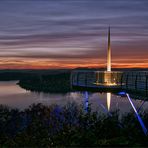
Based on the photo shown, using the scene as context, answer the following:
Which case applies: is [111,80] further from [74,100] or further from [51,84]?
[51,84]

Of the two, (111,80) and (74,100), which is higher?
(111,80)

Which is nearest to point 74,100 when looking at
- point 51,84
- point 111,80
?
point 111,80

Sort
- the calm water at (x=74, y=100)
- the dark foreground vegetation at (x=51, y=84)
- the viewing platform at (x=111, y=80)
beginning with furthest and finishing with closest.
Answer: the dark foreground vegetation at (x=51, y=84)
the calm water at (x=74, y=100)
the viewing platform at (x=111, y=80)

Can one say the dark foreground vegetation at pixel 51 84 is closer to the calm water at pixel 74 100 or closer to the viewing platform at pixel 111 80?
the calm water at pixel 74 100

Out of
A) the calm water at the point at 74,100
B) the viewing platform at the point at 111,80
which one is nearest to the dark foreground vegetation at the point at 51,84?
the calm water at the point at 74,100

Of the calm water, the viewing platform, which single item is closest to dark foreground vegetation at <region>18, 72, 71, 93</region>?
the calm water

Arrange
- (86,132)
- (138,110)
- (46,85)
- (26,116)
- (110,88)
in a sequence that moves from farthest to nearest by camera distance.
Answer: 1. (46,85)
2. (26,116)
3. (138,110)
4. (110,88)
5. (86,132)

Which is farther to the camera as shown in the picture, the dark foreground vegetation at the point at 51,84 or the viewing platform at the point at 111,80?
the dark foreground vegetation at the point at 51,84

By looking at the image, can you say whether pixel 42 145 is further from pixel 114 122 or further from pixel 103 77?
pixel 103 77

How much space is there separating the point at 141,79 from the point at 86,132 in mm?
2959

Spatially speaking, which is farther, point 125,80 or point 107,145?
point 125,80

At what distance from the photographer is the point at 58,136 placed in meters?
12.1

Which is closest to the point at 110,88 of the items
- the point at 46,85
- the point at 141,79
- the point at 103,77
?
the point at 103,77

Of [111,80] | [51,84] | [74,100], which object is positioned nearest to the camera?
[111,80]
